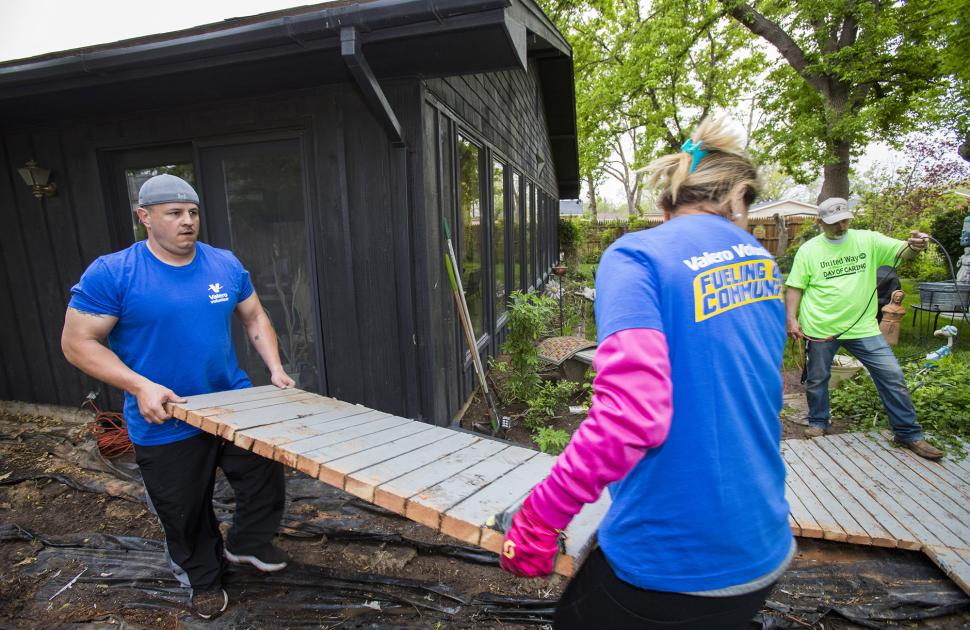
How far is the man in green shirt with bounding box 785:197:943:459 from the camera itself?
3689 mm

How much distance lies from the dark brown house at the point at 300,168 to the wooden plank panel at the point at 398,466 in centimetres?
163

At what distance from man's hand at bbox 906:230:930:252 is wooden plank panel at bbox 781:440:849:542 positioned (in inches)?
68.0

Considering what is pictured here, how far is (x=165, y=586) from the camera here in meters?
2.63

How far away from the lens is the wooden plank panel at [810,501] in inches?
108

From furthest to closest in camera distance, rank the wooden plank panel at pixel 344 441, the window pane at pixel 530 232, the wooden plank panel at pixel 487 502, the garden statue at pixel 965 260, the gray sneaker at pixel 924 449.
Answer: the window pane at pixel 530 232 < the garden statue at pixel 965 260 < the gray sneaker at pixel 924 449 < the wooden plank panel at pixel 344 441 < the wooden plank panel at pixel 487 502

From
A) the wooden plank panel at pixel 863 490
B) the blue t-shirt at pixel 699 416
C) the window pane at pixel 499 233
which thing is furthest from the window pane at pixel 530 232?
the blue t-shirt at pixel 699 416

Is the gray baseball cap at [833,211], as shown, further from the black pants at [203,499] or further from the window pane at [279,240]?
the black pants at [203,499]

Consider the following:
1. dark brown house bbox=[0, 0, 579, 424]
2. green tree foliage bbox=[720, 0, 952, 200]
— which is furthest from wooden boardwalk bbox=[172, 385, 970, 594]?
green tree foliage bbox=[720, 0, 952, 200]

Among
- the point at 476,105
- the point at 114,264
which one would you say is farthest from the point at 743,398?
the point at 476,105

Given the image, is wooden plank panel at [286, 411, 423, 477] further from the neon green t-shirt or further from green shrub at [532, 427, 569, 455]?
the neon green t-shirt

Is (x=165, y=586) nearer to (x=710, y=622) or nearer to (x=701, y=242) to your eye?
(x=710, y=622)

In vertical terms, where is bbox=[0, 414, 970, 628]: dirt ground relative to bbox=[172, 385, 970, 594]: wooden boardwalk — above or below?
below

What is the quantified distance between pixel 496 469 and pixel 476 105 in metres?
4.32

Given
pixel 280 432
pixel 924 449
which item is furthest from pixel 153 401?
pixel 924 449
